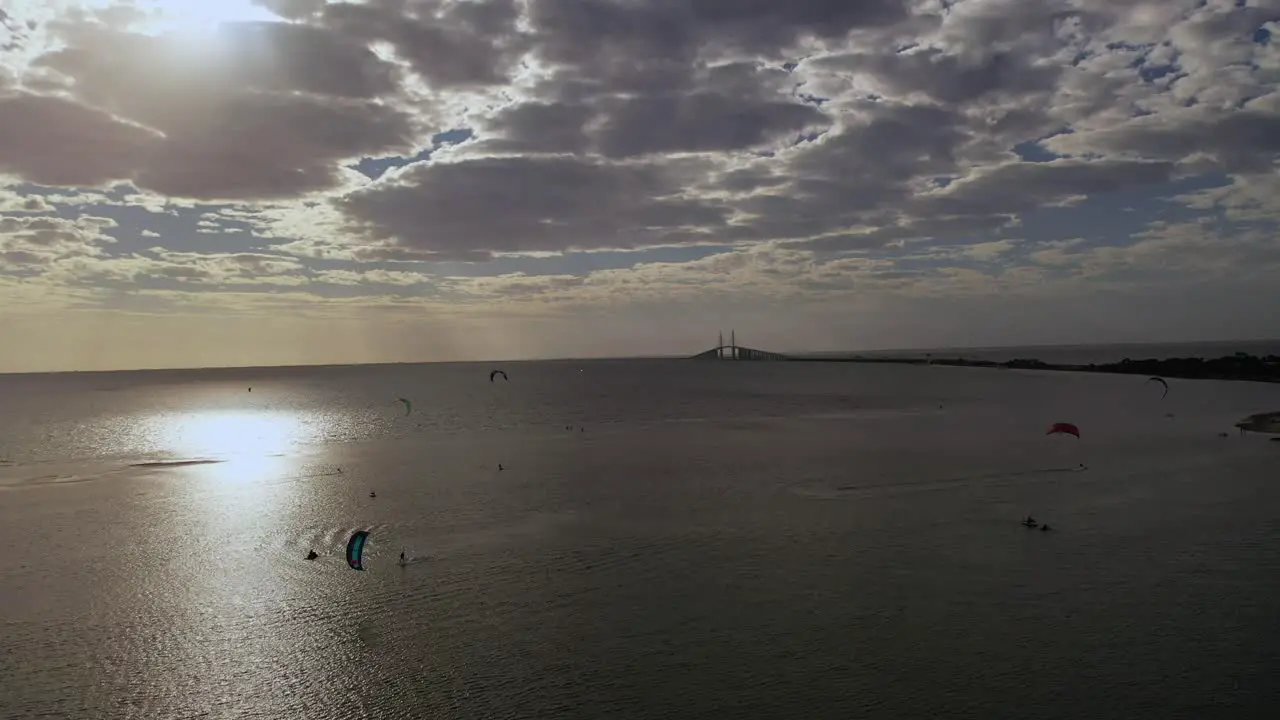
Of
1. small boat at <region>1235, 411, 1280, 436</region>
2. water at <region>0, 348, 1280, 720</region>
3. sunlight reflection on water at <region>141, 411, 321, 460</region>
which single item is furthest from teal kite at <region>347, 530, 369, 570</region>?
small boat at <region>1235, 411, 1280, 436</region>

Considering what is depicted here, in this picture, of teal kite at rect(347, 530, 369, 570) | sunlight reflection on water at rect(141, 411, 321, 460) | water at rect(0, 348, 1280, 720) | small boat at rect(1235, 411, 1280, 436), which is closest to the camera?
water at rect(0, 348, 1280, 720)

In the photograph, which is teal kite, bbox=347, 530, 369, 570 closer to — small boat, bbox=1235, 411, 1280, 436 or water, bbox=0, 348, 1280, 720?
water, bbox=0, 348, 1280, 720

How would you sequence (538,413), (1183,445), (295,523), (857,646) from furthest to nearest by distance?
(538,413), (1183,445), (295,523), (857,646)

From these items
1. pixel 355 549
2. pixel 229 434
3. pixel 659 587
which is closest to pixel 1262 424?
pixel 659 587

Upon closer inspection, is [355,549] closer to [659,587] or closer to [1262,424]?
[659,587]

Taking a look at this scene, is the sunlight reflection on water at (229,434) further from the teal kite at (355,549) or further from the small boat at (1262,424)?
the small boat at (1262,424)

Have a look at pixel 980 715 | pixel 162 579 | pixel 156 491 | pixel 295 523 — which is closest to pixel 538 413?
pixel 156 491

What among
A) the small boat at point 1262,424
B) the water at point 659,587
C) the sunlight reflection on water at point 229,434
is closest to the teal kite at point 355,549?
the water at point 659,587

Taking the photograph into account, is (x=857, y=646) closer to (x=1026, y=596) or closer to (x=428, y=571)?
(x=1026, y=596)
